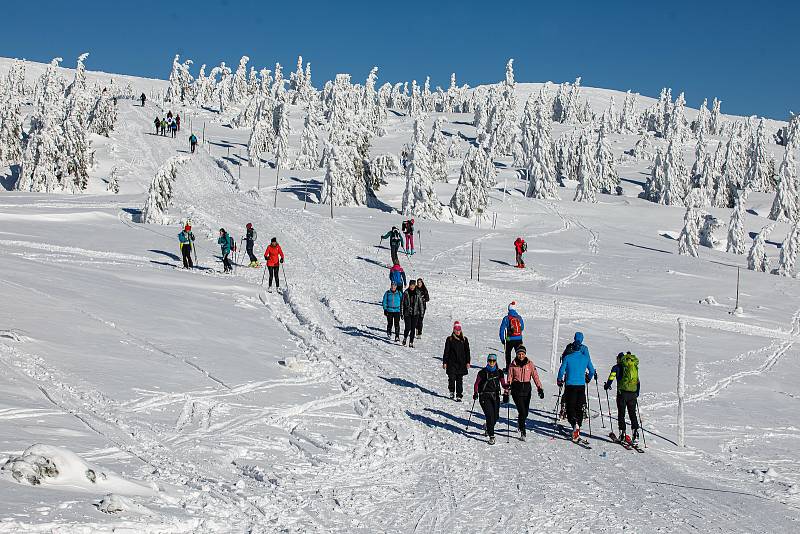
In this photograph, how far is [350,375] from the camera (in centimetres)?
1420

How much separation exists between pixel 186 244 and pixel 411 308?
33.8 feet

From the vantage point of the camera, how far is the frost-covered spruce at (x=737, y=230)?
64.4m

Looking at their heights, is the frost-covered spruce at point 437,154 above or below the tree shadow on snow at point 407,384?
above

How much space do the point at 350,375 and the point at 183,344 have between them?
360 cm

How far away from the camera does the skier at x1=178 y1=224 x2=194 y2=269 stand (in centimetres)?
2409

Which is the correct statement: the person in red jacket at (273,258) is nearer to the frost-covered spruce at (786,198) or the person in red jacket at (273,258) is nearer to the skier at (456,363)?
the skier at (456,363)

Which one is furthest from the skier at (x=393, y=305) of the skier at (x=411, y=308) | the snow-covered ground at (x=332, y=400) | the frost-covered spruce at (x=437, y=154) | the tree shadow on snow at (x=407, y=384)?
the frost-covered spruce at (x=437, y=154)

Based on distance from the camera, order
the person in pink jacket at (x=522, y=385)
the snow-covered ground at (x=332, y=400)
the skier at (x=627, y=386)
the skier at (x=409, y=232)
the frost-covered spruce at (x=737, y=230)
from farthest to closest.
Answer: the frost-covered spruce at (x=737, y=230) → the skier at (x=409, y=232) → the skier at (x=627, y=386) → the person in pink jacket at (x=522, y=385) → the snow-covered ground at (x=332, y=400)

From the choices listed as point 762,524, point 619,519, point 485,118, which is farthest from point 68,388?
point 485,118

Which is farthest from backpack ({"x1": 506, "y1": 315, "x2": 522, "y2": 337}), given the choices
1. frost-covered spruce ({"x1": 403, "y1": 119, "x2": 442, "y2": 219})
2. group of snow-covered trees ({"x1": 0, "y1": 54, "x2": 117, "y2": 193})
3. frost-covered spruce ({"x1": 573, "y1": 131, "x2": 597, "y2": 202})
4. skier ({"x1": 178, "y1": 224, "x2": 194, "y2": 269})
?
frost-covered spruce ({"x1": 573, "y1": 131, "x2": 597, "y2": 202})

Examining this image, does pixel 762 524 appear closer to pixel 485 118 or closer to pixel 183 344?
pixel 183 344

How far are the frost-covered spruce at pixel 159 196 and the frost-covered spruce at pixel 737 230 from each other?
51386 millimetres

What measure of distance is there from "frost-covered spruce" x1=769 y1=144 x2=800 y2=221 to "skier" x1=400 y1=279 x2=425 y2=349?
243 feet

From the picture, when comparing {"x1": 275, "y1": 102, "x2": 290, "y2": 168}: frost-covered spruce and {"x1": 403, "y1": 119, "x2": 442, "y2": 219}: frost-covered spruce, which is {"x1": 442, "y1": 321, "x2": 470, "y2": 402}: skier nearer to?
{"x1": 403, "y1": 119, "x2": 442, "y2": 219}: frost-covered spruce
